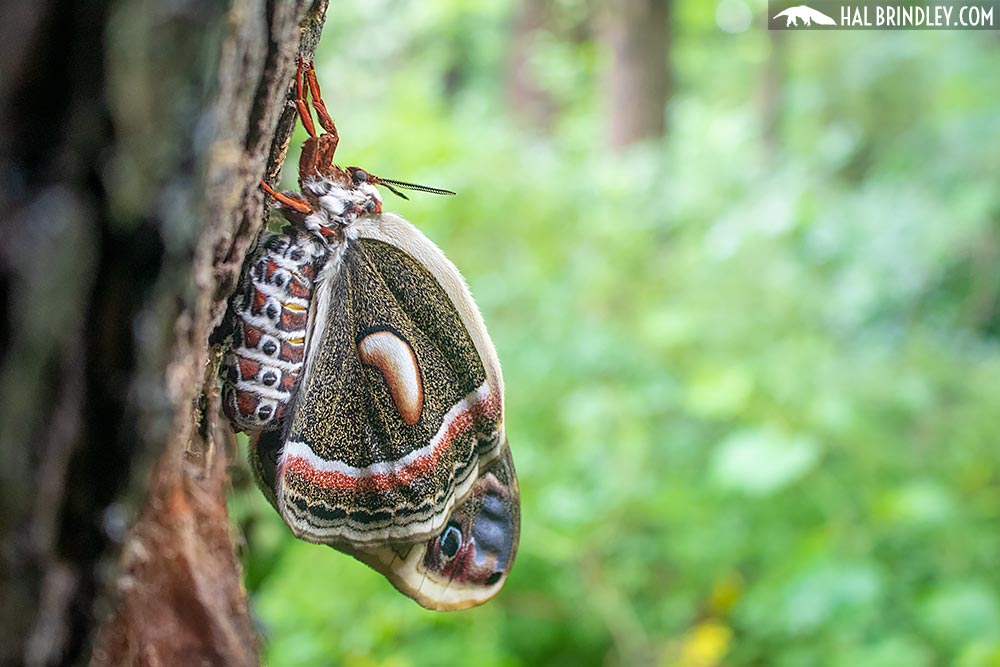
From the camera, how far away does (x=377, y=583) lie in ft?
7.59

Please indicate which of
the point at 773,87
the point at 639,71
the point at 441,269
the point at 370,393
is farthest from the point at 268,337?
the point at 773,87

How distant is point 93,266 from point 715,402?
→ 8.76 feet

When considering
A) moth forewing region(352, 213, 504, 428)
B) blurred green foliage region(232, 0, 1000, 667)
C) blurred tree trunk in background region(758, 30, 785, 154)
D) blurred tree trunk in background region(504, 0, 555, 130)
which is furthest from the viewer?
blurred tree trunk in background region(504, 0, 555, 130)

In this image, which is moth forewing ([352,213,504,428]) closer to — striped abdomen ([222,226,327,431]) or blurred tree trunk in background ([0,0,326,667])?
striped abdomen ([222,226,327,431])

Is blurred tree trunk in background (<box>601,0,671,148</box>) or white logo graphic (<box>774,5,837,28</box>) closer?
white logo graphic (<box>774,5,837,28</box>)

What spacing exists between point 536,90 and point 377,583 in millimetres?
7332

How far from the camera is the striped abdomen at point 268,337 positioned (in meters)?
1.01

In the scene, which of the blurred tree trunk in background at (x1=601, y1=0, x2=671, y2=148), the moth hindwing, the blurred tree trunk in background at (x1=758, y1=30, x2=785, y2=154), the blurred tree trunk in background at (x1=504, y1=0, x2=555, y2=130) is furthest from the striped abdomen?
the blurred tree trunk in background at (x1=504, y1=0, x2=555, y2=130)

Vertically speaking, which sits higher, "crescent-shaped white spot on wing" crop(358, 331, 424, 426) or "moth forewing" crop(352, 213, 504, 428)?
"moth forewing" crop(352, 213, 504, 428)

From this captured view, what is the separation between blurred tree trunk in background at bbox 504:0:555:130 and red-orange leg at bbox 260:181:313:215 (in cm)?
766

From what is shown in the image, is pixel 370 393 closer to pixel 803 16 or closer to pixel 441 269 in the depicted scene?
pixel 441 269

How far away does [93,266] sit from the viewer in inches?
20.4

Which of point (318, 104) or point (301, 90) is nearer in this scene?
point (301, 90)

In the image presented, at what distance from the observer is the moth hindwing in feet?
3.40
